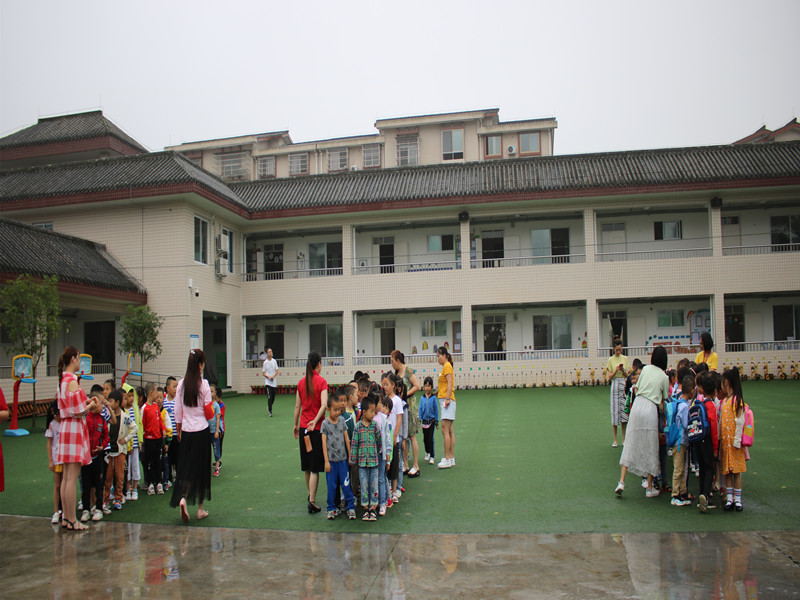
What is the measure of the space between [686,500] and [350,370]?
18.8 meters

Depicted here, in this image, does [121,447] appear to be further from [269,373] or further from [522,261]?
[522,261]

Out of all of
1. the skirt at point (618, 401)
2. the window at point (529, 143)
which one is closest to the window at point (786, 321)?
the skirt at point (618, 401)

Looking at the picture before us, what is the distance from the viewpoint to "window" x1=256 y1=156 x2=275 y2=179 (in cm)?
4531

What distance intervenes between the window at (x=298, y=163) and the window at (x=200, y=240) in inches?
880

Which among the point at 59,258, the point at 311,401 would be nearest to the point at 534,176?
the point at 59,258

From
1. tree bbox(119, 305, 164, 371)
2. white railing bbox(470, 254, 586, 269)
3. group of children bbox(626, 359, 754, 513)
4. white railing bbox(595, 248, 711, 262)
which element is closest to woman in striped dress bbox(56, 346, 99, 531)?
group of children bbox(626, 359, 754, 513)

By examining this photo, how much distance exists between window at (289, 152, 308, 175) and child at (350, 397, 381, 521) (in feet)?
130

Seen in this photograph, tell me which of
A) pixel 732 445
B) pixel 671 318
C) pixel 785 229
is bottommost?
pixel 732 445

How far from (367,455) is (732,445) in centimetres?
387

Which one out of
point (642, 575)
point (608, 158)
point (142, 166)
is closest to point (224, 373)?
point (142, 166)

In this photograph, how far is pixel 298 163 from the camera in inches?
1779

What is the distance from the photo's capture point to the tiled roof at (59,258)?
17.1 m

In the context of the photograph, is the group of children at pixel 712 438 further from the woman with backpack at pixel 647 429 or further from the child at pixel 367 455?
the child at pixel 367 455

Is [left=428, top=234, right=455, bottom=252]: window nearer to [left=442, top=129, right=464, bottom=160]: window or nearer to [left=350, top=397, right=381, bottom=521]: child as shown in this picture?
[left=442, top=129, right=464, bottom=160]: window
